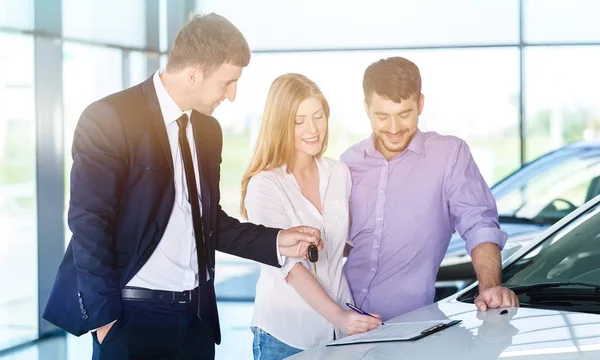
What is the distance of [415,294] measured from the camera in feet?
10.7

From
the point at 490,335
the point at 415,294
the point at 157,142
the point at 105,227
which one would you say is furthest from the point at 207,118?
the point at 490,335

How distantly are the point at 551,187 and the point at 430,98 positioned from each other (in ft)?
15.1

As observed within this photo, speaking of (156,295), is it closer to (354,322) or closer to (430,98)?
(354,322)

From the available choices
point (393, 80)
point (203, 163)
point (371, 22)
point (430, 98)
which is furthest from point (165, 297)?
point (430, 98)

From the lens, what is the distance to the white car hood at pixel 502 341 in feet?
7.70

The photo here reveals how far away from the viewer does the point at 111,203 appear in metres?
2.73

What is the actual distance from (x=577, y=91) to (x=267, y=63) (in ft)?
10.00

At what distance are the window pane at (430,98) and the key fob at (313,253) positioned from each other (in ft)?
22.2

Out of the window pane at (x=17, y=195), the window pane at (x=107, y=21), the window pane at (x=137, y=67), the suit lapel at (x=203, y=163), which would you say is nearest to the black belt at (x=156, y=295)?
the suit lapel at (x=203, y=163)

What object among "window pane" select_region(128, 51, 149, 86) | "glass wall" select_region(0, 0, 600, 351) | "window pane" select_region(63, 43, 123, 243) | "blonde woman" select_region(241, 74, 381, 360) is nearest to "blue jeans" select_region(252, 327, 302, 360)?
"blonde woman" select_region(241, 74, 381, 360)

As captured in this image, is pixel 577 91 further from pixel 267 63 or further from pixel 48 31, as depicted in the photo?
pixel 48 31

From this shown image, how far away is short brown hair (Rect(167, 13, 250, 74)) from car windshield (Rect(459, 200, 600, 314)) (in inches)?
39.6

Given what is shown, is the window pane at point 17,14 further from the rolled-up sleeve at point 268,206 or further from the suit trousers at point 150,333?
the suit trousers at point 150,333

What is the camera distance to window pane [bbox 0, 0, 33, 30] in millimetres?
6823
